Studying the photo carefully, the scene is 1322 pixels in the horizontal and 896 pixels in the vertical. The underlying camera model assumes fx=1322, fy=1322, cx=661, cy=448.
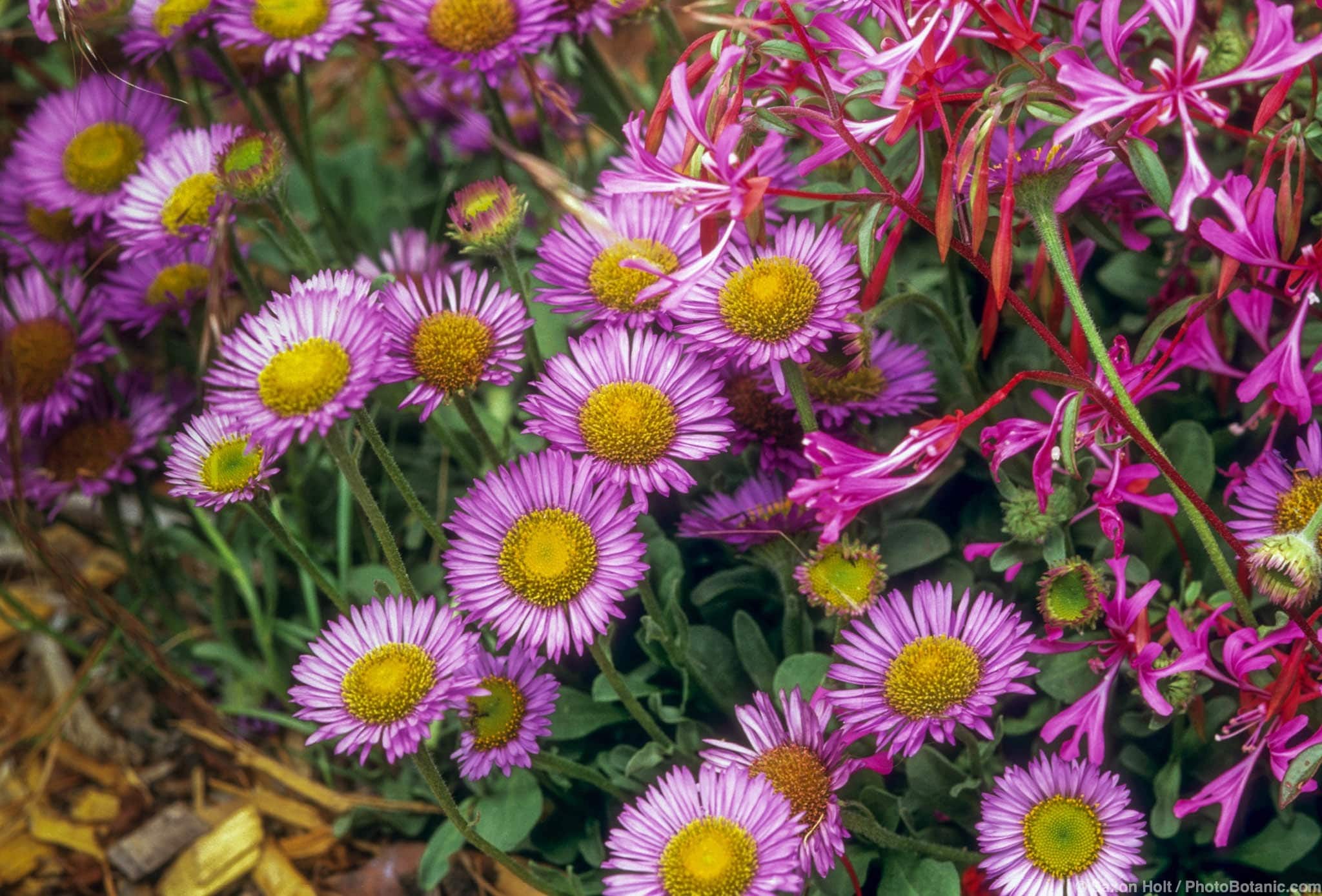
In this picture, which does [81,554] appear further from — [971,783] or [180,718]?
[971,783]

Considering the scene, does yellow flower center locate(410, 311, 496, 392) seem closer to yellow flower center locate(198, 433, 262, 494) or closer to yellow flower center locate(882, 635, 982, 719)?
yellow flower center locate(198, 433, 262, 494)

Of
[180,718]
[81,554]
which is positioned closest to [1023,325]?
[180,718]

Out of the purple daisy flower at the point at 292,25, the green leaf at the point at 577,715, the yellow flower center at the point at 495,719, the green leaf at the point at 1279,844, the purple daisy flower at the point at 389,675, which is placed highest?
the purple daisy flower at the point at 292,25

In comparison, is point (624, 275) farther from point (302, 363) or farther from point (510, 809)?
point (510, 809)

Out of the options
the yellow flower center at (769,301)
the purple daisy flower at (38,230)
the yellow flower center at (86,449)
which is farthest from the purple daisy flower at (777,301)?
the purple daisy flower at (38,230)

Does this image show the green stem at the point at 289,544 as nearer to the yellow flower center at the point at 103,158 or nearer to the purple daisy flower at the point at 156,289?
the purple daisy flower at the point at 156,289

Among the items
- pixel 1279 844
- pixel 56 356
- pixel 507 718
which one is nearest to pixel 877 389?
pixel 507 718
